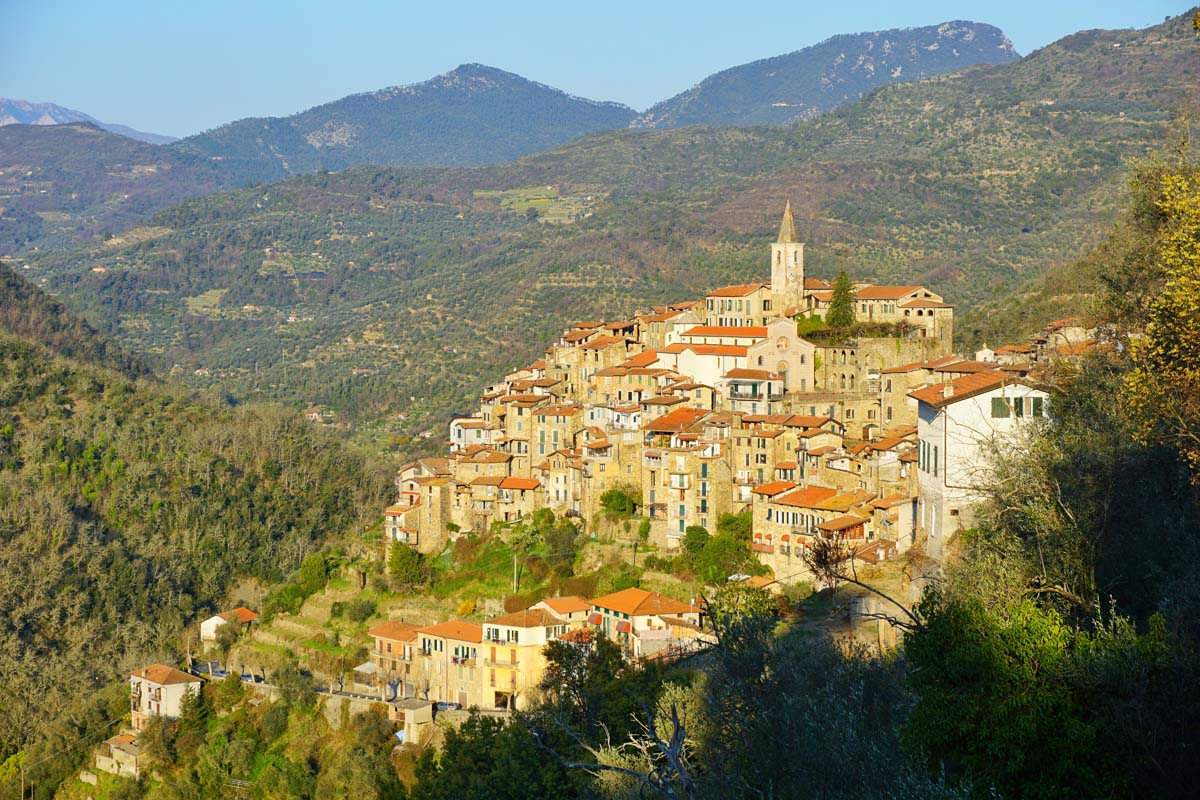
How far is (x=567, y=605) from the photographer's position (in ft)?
126

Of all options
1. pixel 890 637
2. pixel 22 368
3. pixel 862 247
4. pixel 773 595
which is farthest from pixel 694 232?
pixel 890 637

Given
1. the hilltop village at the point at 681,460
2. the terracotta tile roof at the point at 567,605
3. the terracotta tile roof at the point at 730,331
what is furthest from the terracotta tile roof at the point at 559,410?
the terracotta tile roof at the point at 567,605

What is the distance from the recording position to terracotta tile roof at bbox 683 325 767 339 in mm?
47062

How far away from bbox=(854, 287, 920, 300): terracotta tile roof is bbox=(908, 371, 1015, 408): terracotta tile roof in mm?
17538

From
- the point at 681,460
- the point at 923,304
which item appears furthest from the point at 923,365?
the point at 681,460

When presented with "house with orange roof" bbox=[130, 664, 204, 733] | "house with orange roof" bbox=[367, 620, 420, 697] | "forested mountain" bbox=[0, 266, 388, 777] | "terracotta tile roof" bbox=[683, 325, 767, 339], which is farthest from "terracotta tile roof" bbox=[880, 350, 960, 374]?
"forested mountain" bbox=[0, 266, 388, 777]

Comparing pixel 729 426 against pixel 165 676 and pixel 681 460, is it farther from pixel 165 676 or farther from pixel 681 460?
pixel 165 676

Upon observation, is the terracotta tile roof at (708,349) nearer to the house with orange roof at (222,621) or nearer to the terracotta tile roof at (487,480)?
the terracotta tile roof at (487,480)

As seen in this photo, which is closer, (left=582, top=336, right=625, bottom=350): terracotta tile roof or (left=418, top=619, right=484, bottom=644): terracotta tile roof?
(left=418, top=619, right=484, bottom=644): terracotta tile roof

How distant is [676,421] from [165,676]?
1764 centimetres

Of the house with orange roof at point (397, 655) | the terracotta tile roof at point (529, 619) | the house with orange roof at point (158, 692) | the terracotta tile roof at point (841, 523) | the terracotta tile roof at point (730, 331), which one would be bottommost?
the house with orange roof at point (158, 692)

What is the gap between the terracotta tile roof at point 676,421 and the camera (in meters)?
42.1

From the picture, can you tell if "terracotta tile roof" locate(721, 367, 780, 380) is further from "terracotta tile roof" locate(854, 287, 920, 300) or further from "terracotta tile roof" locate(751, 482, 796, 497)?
"terracotta tile roof" locate(751, 482, 796, 497)

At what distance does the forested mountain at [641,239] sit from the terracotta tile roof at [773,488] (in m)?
34.3
